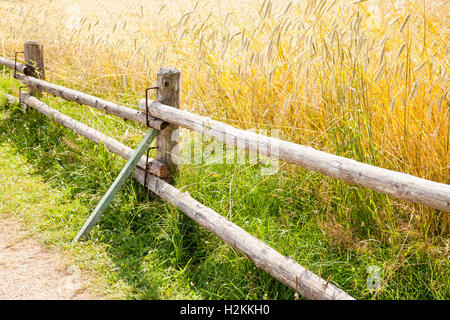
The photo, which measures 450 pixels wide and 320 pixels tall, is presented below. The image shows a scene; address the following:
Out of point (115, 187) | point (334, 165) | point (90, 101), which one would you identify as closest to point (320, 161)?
point (334, 165)

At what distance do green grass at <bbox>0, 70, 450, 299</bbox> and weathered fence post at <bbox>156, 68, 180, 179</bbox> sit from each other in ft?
0.62

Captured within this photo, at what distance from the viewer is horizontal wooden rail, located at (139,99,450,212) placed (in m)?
2.01

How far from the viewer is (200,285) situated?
2.94 metres

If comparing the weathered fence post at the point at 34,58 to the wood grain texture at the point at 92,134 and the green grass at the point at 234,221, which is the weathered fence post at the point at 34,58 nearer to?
the wood grain texture at the point at 92,134

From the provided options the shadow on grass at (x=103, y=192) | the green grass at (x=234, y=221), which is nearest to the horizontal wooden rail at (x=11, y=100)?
the shadow on grass at (x=103, y=192)

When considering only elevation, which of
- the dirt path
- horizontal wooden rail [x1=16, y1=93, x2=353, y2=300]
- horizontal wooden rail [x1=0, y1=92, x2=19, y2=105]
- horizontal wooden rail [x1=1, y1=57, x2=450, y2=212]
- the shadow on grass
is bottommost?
the dirt path

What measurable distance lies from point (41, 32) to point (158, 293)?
6215 mm

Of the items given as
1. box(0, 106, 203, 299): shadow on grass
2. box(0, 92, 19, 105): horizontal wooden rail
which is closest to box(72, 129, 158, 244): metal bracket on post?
box(0, 106, 203, 299): shadow on grass

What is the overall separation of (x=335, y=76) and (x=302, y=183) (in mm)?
855

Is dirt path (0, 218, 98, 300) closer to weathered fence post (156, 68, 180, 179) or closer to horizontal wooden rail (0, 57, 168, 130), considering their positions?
weathered fence post (156, 68, 180, 179)

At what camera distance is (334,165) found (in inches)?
95.2

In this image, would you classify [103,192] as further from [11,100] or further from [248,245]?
[11,100]
